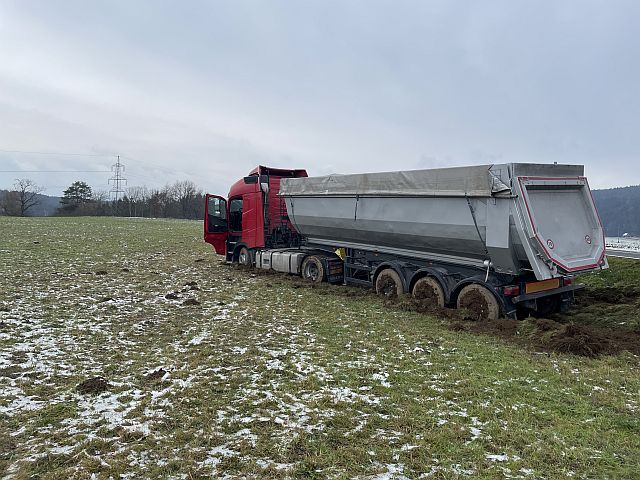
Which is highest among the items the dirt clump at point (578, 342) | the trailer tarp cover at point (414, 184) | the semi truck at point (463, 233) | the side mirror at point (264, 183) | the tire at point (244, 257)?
the side mirror at point (264, 183)

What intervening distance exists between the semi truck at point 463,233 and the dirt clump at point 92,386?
21.2ft

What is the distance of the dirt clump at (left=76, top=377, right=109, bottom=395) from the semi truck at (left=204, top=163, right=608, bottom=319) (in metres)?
6.46

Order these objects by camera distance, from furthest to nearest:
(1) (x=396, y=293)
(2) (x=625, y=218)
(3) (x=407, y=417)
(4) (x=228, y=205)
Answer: (2) (x=625, y=218)
(4) (x=228, y=205)
(1) (x=396, y=293)
(3) (x=407, y=417)

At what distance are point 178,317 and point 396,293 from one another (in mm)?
4909

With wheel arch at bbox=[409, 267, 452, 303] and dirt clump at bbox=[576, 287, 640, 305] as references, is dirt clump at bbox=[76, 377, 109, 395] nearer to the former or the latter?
wheel arch at bbox=[409, 267, 452, 303]

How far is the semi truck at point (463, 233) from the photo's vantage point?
26.1ft

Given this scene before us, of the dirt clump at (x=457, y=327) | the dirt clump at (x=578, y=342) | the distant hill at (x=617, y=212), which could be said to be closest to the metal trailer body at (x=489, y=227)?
the distant hill at (x=617, y=212)

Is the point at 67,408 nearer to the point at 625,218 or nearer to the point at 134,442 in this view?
the point at 134,442

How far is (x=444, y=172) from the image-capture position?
891cm

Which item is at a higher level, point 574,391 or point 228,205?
point 228,205

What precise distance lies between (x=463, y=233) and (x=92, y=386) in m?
6.63

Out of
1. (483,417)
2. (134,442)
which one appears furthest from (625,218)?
(134,442)

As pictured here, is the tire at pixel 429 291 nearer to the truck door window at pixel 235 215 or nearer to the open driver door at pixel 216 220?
the truck door window at pixel 235 215

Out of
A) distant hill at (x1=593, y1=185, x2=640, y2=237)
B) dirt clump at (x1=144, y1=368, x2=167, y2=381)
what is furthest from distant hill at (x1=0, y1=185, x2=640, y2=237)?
dirt clump at (x1=144, y1=368, x2=167, y2=381)
